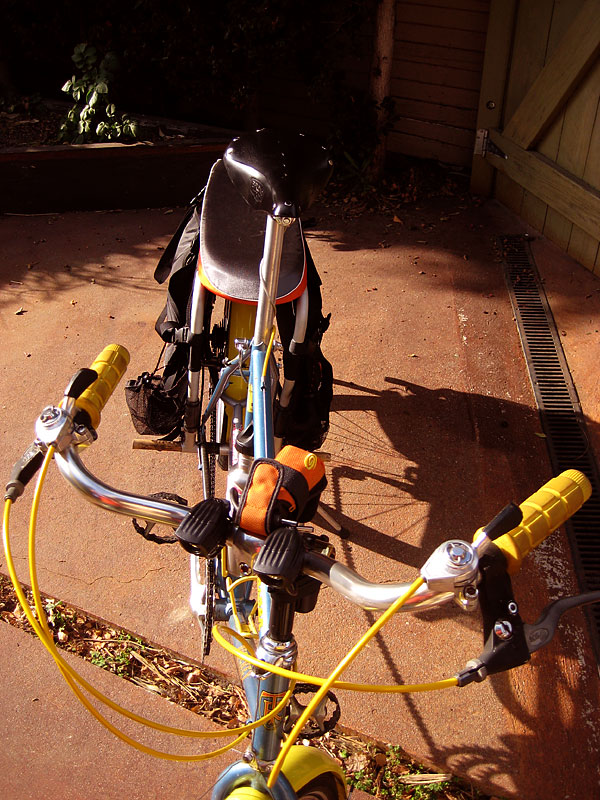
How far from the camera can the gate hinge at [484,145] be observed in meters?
5.83

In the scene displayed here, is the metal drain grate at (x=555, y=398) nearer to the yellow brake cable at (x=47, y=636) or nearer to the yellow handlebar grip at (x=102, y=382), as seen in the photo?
the yellow brake cable at (x=47, y=636)

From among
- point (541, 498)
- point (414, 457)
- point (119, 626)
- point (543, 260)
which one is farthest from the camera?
point (543, 260)

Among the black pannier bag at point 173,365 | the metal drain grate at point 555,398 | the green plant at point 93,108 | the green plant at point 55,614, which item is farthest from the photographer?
the green plant at point 93,108

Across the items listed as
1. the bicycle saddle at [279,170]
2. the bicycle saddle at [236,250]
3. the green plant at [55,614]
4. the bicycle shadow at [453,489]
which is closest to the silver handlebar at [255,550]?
the bicycle saddle at [279,170]

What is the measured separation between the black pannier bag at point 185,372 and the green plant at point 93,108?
11.5 ft

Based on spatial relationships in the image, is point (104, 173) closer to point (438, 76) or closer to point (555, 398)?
point (438, 76)

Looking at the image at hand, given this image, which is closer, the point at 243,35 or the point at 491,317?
the point at 491,317

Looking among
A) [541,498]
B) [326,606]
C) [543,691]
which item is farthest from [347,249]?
[541,498]

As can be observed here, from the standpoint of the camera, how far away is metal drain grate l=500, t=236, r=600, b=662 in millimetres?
3086

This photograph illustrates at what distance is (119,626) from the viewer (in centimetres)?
278

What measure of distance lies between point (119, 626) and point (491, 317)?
2947 millimetres

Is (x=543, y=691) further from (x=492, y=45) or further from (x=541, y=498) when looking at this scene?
(x=492, y=45)

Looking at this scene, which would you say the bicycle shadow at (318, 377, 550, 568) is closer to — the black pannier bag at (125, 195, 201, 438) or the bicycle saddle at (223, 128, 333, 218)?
the black pannier bag at (125, 195, 201, 438)

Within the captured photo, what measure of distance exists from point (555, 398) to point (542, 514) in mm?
2861
